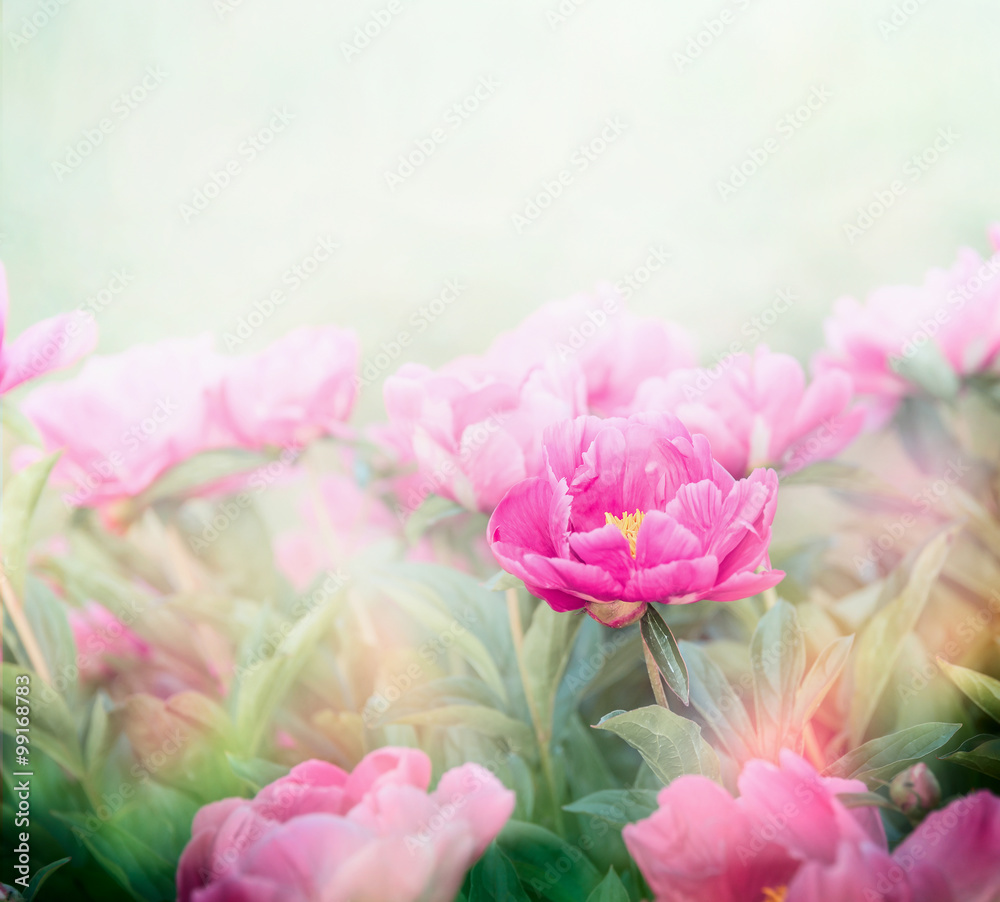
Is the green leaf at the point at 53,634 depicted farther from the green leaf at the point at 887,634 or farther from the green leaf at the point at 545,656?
the green leaf at the point at 887,634

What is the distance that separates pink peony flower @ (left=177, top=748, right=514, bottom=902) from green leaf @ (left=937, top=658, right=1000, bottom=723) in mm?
338

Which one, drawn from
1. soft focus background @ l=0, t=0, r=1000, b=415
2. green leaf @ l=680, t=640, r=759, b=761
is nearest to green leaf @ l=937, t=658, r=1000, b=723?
green leaf @ l=680, t=640, r=759, b=761

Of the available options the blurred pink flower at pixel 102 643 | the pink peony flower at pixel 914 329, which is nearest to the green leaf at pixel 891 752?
the pink peony flower at pixel 914 329

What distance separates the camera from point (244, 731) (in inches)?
23.7

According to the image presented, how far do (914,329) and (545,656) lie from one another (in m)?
0.37

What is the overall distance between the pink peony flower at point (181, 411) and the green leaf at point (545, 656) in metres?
0.22

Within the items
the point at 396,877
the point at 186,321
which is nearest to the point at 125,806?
the point at 396,877

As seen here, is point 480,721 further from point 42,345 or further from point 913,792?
point 42,345

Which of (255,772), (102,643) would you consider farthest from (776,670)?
(102,643)

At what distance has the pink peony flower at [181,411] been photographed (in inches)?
23.8

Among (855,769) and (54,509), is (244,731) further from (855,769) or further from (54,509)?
(855,769)

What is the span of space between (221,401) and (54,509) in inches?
6.3

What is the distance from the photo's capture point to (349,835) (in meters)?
0.54

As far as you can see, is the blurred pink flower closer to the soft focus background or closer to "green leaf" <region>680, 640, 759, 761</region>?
the soft focus background
